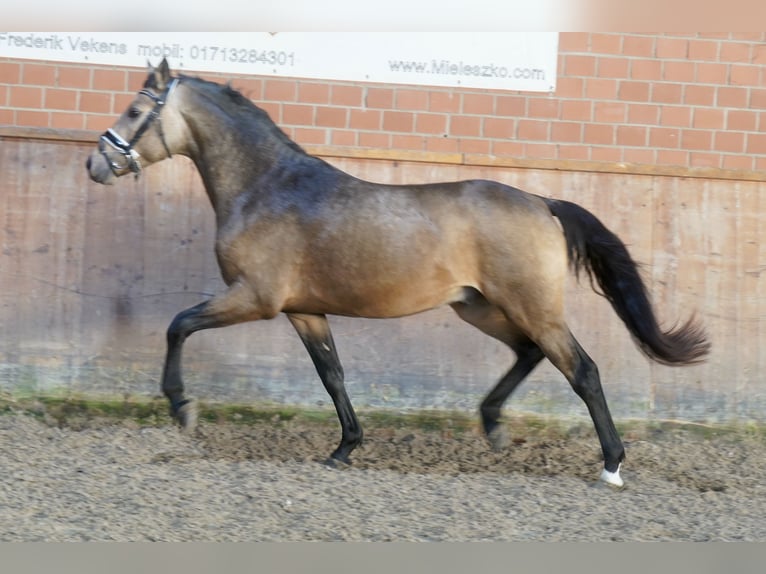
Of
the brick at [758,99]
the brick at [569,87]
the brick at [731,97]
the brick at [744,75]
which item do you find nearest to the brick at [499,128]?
the brick at [569,87]

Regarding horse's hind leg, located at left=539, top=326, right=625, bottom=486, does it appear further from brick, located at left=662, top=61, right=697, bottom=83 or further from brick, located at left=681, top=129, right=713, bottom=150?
brick, located at left=662, top=61, right=697, bottom=83

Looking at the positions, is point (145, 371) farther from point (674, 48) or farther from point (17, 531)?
point (674, 48)

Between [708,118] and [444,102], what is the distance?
196 cm

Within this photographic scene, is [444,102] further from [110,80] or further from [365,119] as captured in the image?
[110,80]

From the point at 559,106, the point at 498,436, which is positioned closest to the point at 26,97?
the point at 559,106

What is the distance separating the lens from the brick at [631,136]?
24.6 ft

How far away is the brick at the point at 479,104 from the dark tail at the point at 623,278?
1838 mm

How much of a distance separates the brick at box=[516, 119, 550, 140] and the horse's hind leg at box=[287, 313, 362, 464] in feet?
7.94

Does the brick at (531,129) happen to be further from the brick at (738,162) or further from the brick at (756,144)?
the brick at (756,144)

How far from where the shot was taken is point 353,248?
553 cm

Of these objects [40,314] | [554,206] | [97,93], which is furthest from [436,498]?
[97,93]

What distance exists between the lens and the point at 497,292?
5477mm

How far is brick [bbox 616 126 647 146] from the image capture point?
750cm

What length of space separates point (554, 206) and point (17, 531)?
3.25 m
